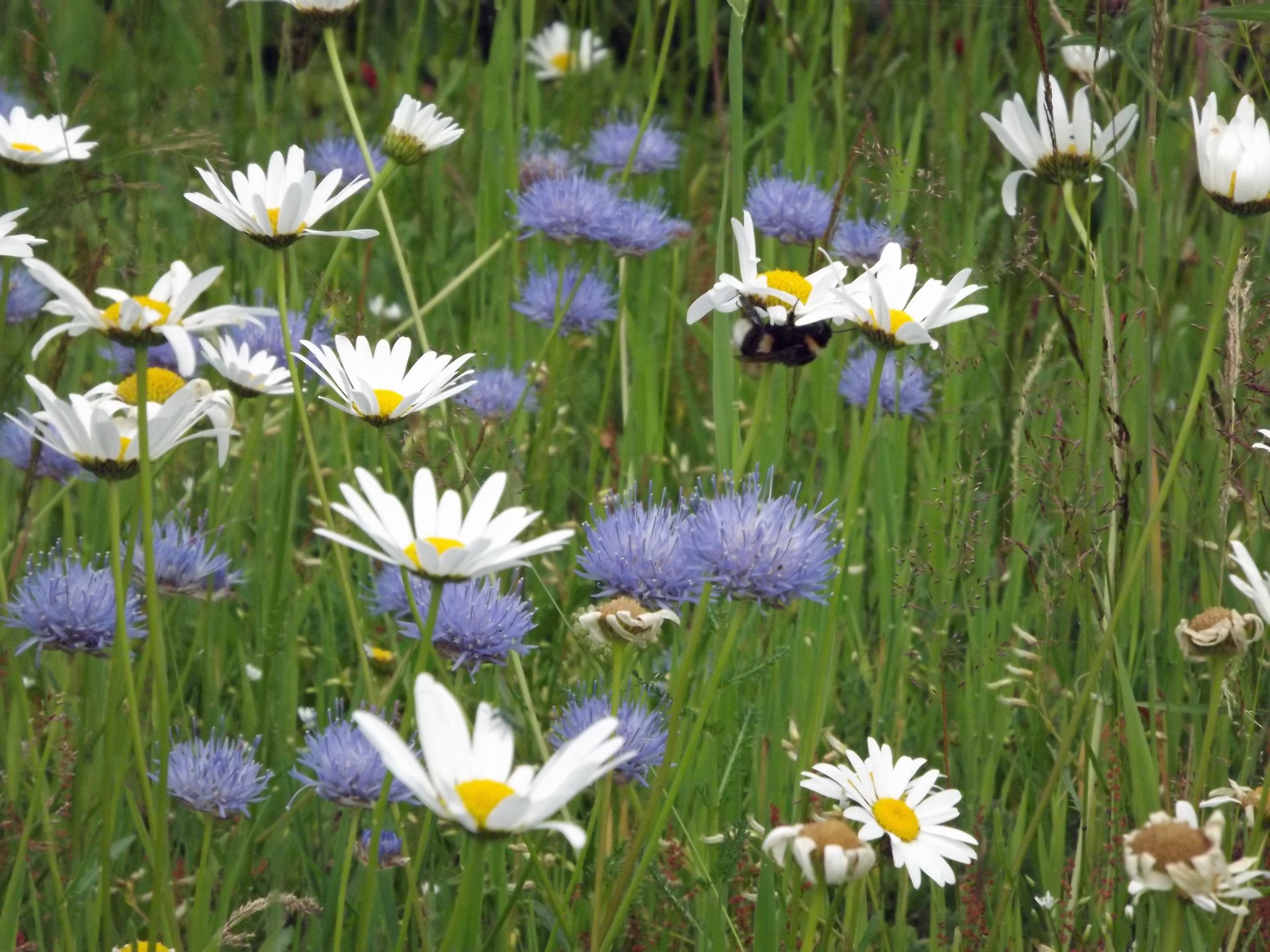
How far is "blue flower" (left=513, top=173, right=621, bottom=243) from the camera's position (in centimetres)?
209

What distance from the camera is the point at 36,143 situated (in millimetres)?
1679

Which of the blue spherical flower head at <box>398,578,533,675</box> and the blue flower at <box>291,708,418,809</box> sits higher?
the blue spherical flower head at <box>398,578,533,675</box>

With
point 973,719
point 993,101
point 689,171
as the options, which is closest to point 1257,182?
point 973,719

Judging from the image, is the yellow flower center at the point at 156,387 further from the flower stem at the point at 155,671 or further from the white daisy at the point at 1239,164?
the white daisy at the point at 1239,164

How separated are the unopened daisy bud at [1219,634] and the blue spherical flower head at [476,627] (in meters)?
0.56

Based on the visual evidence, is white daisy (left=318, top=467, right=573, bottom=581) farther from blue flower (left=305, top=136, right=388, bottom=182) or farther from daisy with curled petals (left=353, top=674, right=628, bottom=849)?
blue flower (left=305, top=136, right=388, bottom=182)

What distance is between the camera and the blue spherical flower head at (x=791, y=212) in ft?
7.09

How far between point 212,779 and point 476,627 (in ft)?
0.90

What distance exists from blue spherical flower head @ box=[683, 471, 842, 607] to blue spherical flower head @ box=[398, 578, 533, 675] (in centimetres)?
23

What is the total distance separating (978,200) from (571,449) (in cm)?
91

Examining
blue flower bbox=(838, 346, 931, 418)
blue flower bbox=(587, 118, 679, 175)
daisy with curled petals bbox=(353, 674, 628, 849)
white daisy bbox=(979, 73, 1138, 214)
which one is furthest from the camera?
blue flower bbox=(587, 118, 679, 175)

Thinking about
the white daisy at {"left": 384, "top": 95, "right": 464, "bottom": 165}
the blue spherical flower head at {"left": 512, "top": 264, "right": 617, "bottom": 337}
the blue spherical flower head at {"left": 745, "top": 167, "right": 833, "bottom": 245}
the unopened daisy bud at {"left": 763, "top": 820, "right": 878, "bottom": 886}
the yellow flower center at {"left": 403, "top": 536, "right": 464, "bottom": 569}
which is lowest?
the unopened daisy bud at {"left": 763, "top": 820, "right": 878, "bottom": 886}

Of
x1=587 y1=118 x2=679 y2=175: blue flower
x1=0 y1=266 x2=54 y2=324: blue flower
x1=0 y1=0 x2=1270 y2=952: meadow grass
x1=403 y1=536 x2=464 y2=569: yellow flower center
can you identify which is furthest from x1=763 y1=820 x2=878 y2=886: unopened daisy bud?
x1=587 y1=118 x2=679 y2=175: blue flower

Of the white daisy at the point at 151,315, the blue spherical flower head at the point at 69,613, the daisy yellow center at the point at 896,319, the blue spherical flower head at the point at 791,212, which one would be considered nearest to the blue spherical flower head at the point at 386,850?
the blue spherical flower head at the point at 69,613
